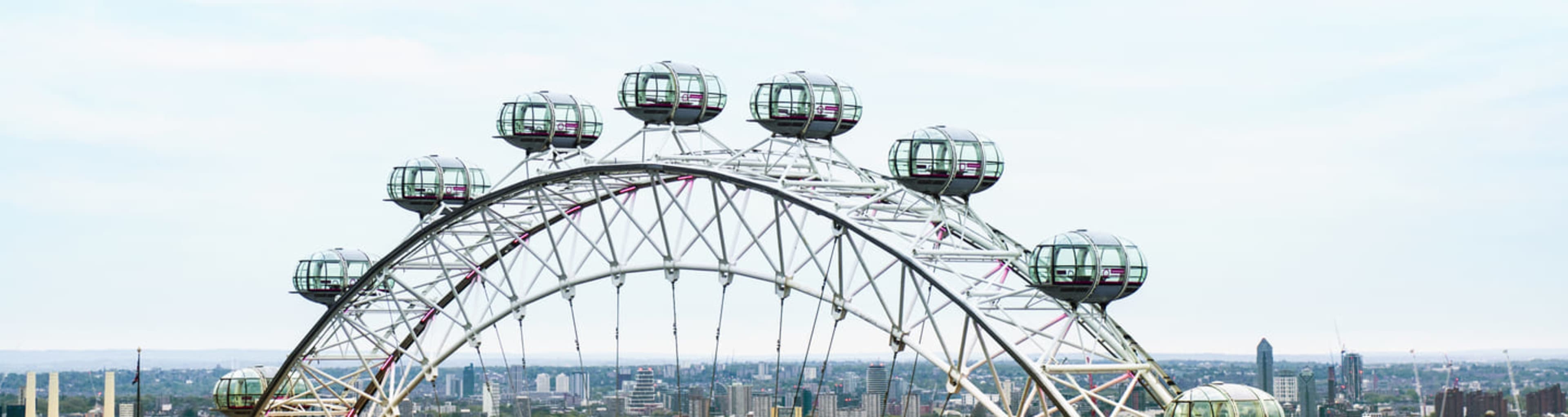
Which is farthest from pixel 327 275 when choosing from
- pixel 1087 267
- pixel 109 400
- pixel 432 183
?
pixel 109 400

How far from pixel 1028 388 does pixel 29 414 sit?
12389cm

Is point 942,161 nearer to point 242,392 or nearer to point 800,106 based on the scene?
point 800,106

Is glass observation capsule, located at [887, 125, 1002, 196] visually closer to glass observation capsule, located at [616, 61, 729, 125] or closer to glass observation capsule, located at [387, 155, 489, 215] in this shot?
glass observation capsule, located at [616, 61, 729, 125]

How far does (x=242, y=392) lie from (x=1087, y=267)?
4114 centimetres

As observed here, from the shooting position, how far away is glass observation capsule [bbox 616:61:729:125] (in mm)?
65625

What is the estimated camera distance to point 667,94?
65.6 m

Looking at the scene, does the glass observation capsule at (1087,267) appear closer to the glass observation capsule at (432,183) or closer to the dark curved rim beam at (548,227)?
the dark curved rim beam at (548,227)

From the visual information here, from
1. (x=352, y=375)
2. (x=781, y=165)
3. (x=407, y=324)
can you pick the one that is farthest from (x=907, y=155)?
(x=352, y=375)

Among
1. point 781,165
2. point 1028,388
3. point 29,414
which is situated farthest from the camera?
point 29,414

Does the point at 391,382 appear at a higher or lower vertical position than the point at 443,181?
lower

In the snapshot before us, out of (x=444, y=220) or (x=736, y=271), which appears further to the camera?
(x=444, y=220)

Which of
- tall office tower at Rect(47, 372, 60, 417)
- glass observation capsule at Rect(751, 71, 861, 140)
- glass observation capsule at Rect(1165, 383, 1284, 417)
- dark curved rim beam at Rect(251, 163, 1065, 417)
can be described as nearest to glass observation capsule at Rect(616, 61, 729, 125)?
dark curved rim beam at Rect(251, 163, 1065, 417)

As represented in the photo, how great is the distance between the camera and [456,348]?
7288cm

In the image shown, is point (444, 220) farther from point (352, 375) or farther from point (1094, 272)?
point (1094, 272)
